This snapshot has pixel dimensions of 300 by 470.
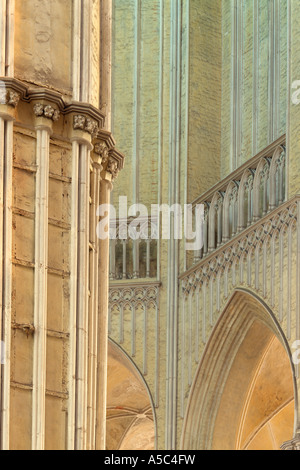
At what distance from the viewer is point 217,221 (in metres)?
18.4

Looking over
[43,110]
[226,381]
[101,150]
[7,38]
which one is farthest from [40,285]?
[226,381]

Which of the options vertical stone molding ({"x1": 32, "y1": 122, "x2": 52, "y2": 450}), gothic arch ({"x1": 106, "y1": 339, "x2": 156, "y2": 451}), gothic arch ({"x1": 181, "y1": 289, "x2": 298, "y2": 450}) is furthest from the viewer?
gothic arch ({"x1": 106, "y1": 339, "x2": 156, "y2": 451})

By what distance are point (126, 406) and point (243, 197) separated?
5394mm

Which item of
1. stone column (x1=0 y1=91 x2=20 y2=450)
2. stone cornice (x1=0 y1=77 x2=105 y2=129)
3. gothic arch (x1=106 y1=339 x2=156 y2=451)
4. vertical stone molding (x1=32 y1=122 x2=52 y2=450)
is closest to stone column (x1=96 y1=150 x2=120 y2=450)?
stone cornice (x1=0 y1=77 x2=105 y2=129)

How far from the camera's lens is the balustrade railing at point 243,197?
17.0 meters

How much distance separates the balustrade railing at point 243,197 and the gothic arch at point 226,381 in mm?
1064

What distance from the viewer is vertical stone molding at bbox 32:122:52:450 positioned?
8.60 metres

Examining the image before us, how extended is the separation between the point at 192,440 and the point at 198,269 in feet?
6.92

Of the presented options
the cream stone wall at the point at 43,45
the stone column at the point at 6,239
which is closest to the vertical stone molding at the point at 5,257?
the stone column at the point at 6,239

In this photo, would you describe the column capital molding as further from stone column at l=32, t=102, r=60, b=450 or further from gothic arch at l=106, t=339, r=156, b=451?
stone column at l=32, t=102, r=60, b=450

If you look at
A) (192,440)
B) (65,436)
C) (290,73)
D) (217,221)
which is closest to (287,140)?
(290,73)

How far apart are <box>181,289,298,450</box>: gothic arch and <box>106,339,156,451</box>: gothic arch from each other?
920mm

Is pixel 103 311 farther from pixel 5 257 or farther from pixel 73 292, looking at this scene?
pixel 5 257

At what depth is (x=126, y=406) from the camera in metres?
22.1
